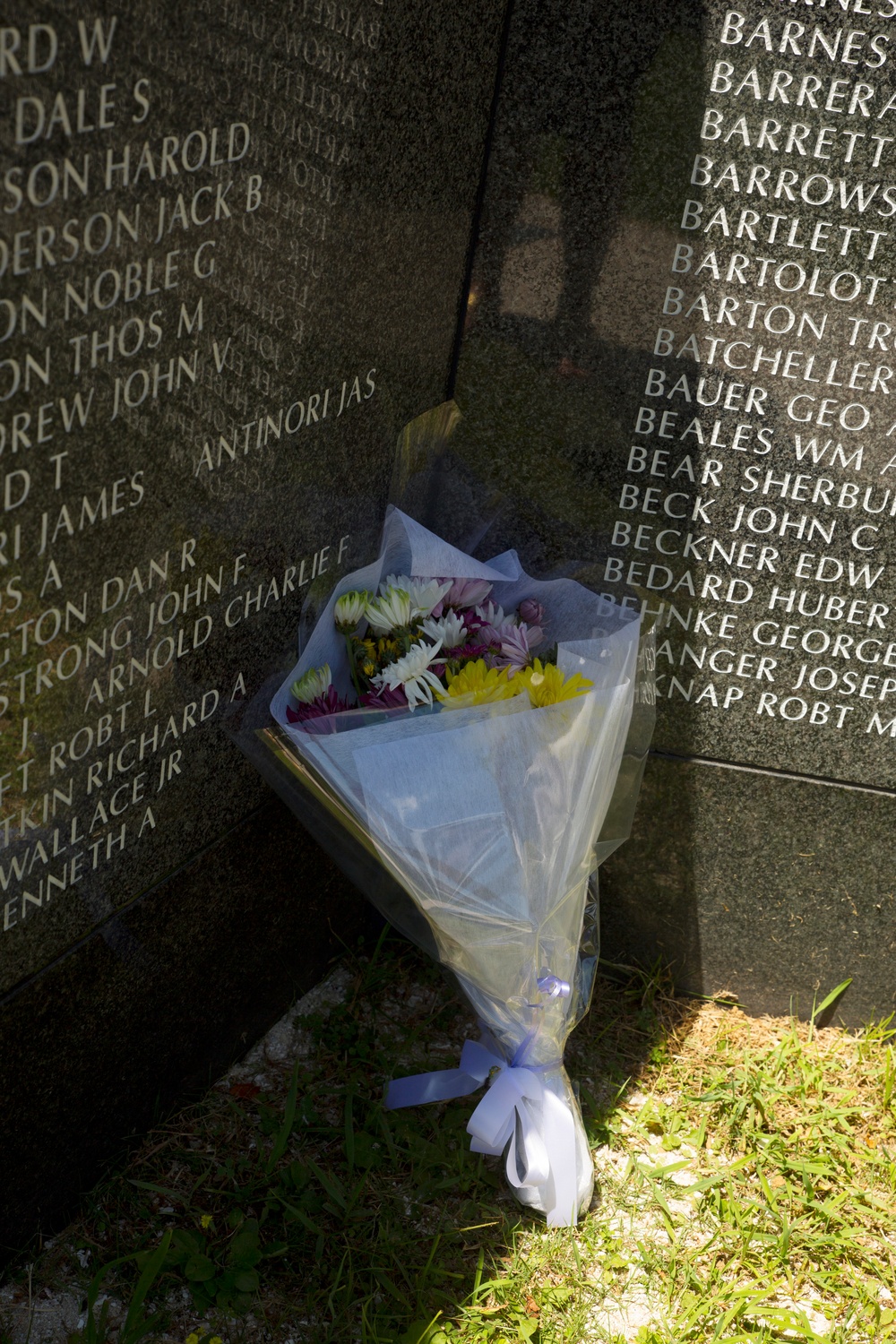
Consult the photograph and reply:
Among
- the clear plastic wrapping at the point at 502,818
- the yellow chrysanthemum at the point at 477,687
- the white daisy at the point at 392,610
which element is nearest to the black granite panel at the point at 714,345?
the clear plastic wrapping at the point at 502,818

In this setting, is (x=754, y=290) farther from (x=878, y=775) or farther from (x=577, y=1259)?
(x=577, y=1259)

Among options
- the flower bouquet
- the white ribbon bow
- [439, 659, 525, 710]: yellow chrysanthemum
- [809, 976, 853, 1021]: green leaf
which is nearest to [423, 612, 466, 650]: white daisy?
the flower bouquet

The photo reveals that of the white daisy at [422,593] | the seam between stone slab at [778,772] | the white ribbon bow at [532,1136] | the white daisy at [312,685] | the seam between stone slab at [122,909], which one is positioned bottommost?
the white ribbon bow at [532,1136]

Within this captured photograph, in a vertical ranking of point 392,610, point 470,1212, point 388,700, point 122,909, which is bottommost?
point 470,1212

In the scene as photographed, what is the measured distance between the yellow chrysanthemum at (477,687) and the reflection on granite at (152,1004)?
0.65m

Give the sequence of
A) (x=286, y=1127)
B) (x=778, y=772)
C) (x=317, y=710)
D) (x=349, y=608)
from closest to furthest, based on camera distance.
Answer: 1. (x=317, y=710)
2. (x=349, y=608)
3. (x=286, y=1127)
4. (x=778, y=772)

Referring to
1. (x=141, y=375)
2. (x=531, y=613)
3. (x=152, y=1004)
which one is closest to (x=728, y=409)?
(x=531, y=613)

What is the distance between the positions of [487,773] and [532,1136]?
850 millimetres

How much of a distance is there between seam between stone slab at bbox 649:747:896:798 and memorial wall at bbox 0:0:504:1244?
3.09 feet

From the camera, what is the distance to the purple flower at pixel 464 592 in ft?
8.11

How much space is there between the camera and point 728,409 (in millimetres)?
2668

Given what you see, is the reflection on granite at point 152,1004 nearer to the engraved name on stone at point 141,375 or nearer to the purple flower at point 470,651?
the engraved name on stone at point 141,375

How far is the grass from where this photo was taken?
90.0 inches

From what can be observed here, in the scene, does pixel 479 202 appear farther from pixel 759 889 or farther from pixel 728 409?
pixel 759 889
